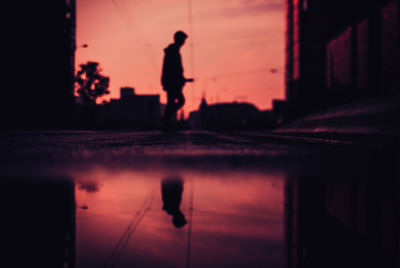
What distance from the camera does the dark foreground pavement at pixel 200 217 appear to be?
33.2 inches

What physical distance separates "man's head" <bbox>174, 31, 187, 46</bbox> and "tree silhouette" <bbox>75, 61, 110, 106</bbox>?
142 ft

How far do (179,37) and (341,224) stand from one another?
8.68m

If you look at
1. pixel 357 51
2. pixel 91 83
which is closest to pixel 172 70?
pixel 357 51

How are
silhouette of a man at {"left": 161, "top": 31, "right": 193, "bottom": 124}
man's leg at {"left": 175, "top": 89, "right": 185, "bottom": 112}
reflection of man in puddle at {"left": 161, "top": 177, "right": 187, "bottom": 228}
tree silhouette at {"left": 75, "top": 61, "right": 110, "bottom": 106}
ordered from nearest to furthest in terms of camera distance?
1. reflection of man in puddle at {"left": 161, "top": 177, "right": 187, "bottom": 228}
2. silhouette of a man at {"left": 161, "top": 31, "right": 193, "bottom": 124}
3. man's leg at {"left": 175, "top": 89, "right": 185, "bottom": 112}
4. tree silhouette at {"left": 75, "top": 61, "right": 110, "bottom": 106}

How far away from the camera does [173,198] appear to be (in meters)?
1.43

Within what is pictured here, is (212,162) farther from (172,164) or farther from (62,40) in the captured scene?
(62,40)

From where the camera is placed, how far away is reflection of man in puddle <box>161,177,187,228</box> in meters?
1.16

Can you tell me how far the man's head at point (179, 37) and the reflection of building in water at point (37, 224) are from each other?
7947 millimetres

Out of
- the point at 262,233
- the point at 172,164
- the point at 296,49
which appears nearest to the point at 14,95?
the point at 172,164

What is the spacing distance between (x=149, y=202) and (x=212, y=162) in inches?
45.4

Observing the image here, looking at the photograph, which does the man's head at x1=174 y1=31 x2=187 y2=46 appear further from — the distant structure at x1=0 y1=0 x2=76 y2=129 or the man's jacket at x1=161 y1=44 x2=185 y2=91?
the distant structure at x1=0 y1=0 x2=76 y2=129

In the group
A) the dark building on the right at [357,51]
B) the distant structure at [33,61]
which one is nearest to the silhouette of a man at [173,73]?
the dark building on the right at [357,51]

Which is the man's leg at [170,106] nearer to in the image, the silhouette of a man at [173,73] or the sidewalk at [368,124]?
the silhouette of a man at [173,73]

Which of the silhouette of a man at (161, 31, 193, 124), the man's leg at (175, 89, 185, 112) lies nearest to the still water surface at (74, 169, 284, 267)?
the silhouette of a man at (161, 31, 193, 124)
